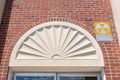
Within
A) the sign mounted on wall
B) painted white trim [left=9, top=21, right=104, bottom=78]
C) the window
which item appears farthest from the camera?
the sign mounted on wall

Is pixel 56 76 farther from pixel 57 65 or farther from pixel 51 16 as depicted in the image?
pixel 51 16

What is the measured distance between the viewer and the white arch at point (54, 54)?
4488 mm

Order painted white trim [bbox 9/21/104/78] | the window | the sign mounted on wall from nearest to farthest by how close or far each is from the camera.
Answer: painted white trim [bbox 9/21/104/78]
the window
the sign mounted on wall

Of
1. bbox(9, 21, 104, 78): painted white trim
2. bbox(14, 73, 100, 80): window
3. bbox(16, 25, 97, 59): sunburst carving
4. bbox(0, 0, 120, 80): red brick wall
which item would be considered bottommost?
bbox(14, 73, 100, 80): window

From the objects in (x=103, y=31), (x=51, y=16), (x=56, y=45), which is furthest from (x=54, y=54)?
(x=103, y=31)

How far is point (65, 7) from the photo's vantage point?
5.27 meters

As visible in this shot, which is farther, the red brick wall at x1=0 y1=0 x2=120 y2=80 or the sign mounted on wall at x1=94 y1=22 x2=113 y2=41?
the sign mounted on wall at x1=94 y1=22 x2=113 y2=41

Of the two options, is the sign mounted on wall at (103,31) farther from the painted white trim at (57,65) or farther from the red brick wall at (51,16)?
the painted white trim at (57,65)

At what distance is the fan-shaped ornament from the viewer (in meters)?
4.61

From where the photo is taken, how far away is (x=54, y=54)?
4594mm

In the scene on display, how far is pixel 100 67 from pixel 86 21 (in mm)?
1234

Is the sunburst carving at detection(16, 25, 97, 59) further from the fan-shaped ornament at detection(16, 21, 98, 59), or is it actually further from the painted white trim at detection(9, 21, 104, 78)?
the painted white trim at detection(9, 21, 104, 78)

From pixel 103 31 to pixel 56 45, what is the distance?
1.21 m

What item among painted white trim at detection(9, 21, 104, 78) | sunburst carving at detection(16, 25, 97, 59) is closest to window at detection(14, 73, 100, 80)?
painted white trim at detection(9, 21, 104, 78)
